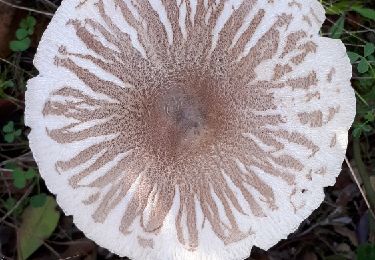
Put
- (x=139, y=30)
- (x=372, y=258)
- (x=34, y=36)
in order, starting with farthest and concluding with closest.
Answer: (x=34, y=36), (x=372, y=258), (x=139, y=30)

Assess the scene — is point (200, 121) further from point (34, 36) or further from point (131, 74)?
point (34, 36)

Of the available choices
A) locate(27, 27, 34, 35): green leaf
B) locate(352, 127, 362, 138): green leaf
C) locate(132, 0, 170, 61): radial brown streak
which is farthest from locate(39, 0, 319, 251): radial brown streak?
locate(27, 27, 34, 35): green leaf

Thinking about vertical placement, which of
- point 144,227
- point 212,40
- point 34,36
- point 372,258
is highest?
point 212,40

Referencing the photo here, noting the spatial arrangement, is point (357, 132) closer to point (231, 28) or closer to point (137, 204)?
point (231, 28)

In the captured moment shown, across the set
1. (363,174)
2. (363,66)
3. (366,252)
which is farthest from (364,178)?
(363,66)

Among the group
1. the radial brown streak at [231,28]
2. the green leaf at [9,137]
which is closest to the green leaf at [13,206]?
the green leaf at [9,137]

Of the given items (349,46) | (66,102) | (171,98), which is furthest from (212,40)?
(349,46)
